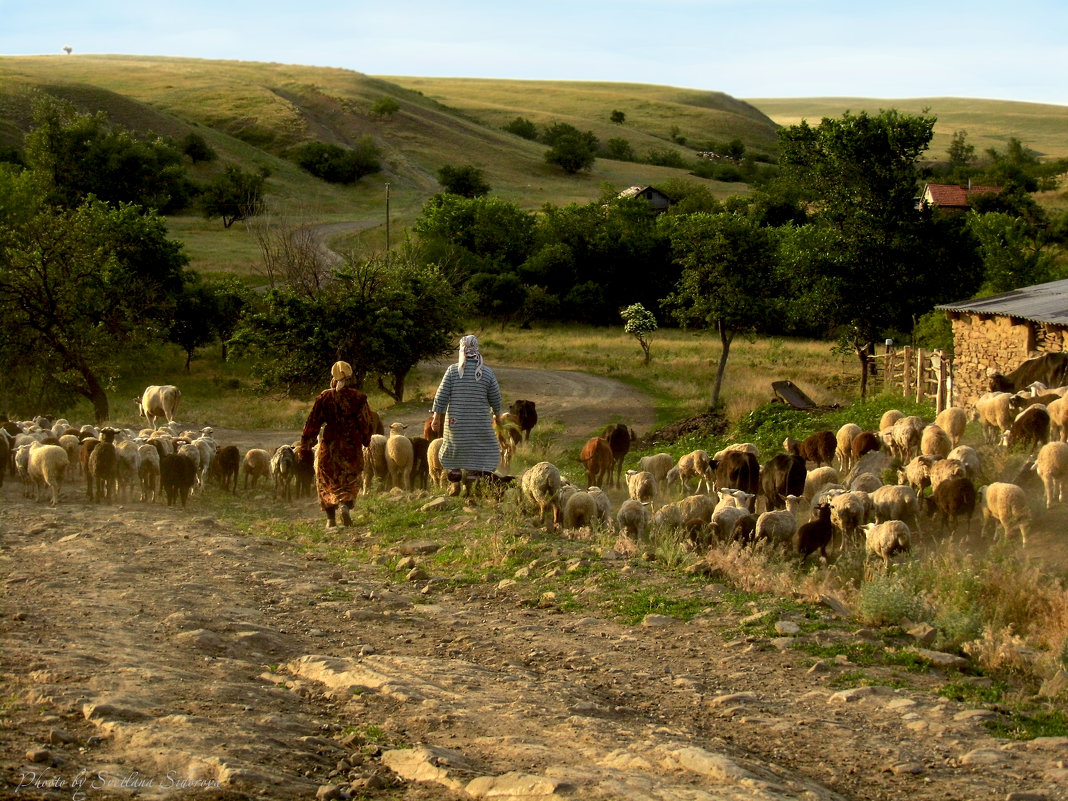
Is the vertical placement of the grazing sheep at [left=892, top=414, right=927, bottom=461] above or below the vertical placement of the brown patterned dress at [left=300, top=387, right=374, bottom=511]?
below

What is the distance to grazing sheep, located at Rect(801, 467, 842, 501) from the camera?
555 inches

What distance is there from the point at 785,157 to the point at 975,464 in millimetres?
18592

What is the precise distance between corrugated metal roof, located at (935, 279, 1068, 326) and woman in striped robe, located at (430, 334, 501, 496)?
37.8 ft

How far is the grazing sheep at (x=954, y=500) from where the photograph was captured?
11.8 m

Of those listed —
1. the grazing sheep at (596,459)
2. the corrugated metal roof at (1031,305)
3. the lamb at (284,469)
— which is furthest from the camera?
the corrugated metal roof at (1031,305)

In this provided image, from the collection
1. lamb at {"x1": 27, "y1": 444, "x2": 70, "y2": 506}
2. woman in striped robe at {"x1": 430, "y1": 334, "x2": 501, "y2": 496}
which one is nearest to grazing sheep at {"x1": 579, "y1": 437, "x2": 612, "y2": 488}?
woman in striped robe at {"x1": 430, "y1": 334, "x2": 501, "y2": 496}

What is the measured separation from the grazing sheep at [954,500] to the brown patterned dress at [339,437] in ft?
20.4

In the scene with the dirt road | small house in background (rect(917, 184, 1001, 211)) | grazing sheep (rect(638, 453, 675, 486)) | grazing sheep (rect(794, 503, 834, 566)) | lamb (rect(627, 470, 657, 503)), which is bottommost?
grazing sheep (rect(638, 453, 675, 486))

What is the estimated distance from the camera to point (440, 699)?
567cm

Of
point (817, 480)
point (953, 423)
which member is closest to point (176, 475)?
point (817, 480)

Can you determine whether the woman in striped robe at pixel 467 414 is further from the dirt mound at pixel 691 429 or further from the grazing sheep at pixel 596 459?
the dirt mound at pixel 691 429

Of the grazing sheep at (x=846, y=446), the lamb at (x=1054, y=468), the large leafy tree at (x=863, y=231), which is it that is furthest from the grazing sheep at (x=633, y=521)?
the large leafy tree at (x=863, y=231)

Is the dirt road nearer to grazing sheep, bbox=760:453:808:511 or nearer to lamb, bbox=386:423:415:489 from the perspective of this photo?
lamb, bbox=386:423:415:489

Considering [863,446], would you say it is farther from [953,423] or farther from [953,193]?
[953,193]
